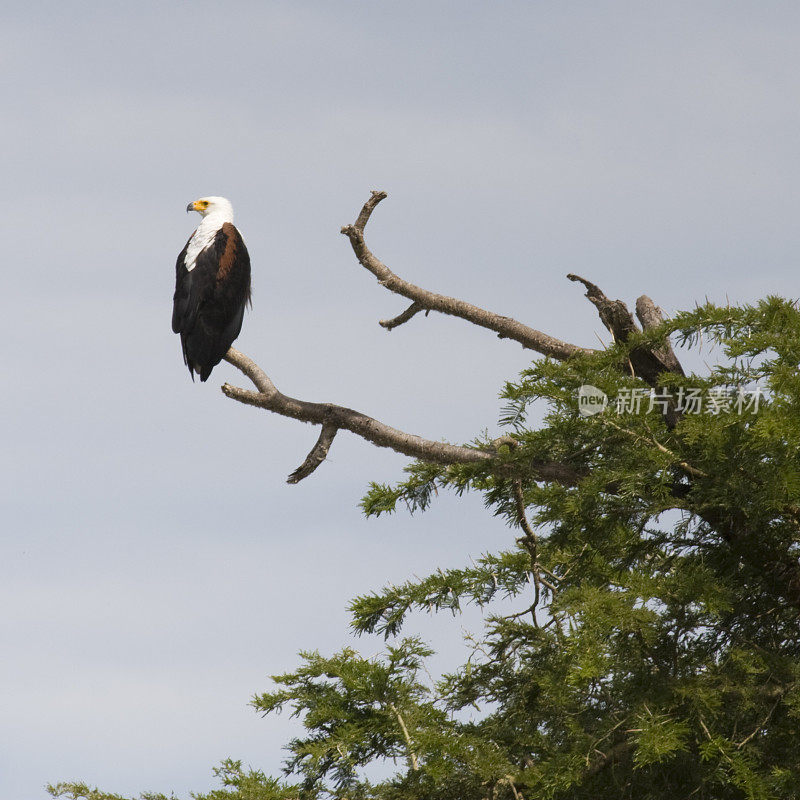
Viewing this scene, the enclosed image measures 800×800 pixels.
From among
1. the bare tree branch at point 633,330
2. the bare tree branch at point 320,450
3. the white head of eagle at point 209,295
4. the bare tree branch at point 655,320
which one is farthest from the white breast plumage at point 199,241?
the bare tree branch at point 655,320

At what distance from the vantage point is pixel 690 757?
168 inches

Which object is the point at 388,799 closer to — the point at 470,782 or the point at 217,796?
the point at 470,782

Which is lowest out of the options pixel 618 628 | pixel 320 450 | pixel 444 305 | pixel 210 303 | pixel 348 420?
pixel 618 628

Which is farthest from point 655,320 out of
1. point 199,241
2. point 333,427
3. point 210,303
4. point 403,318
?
point 199,241

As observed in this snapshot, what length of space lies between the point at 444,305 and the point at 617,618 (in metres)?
3.60

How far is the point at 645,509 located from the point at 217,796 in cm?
261

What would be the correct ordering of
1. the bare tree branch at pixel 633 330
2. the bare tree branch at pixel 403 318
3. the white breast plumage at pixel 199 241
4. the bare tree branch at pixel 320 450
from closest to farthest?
1. the bare tree branch at pixel 633 330
2. the bare tree branch at pixel 320 450
3. the bare tree branch at pixel 403 318
4. the white breast plumage at pixel 199 241

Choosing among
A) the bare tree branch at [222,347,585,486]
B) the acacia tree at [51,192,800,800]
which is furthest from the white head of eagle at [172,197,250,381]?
the acacia tree at [51,192,800,800]

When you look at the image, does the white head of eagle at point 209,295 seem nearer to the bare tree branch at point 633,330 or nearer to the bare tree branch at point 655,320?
the bare tree branch at point 633,330

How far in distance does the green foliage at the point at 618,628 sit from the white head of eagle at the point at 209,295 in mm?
3354

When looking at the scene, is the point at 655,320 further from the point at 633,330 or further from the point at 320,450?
the point at 320,450

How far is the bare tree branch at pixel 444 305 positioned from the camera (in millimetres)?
6449

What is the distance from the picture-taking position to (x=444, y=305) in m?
6.93

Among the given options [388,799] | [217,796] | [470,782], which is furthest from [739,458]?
[217,796]
